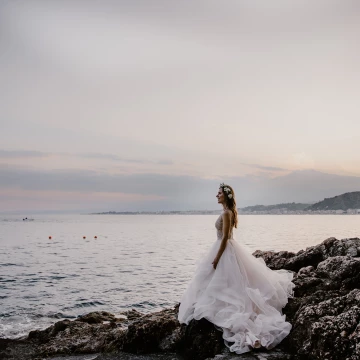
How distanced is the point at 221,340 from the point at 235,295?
0.94 metres

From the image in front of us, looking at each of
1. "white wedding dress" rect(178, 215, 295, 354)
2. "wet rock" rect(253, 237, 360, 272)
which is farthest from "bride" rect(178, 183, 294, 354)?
"wet rock" rect(253, 237, 360, 272)

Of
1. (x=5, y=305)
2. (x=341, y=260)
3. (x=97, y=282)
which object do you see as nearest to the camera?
(x=341, y=260)

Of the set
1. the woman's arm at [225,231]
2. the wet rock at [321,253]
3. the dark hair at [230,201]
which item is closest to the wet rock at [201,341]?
the woman's arm at [225,231]

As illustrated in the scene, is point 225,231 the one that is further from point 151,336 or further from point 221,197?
point 151,336

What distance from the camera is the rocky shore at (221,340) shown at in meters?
6.30

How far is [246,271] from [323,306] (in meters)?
1.71

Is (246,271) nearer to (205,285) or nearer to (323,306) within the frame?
(205,285)

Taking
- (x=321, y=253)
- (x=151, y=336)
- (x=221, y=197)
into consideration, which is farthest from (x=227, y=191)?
(x=321, y=253)

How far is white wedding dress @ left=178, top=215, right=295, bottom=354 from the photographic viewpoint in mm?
6855

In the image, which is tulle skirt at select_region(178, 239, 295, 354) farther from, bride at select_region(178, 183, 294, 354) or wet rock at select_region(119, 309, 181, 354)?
wet rock at select_region(119, 309, 181, 354)

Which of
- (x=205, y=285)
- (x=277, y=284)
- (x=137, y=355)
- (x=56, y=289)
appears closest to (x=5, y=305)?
(x=56, y=289)

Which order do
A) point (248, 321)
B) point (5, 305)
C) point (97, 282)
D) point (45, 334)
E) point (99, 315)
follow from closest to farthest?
point (248, 321)
point (45, 334)
point (99, 315)
point (5, 305)
point (97, 282)

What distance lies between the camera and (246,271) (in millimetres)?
7961

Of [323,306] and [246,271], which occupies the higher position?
[246,271]
